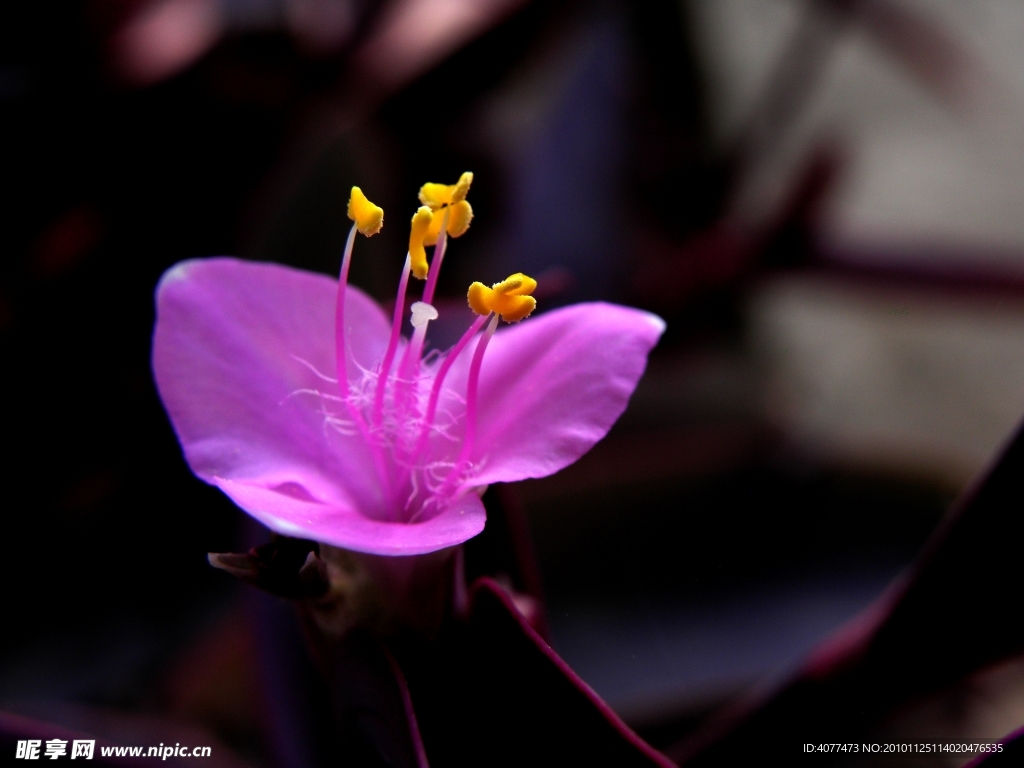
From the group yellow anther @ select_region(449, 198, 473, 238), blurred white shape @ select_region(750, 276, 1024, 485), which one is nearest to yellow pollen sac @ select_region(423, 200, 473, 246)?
yellow anther @ select_region(449, 198, 473, 238)

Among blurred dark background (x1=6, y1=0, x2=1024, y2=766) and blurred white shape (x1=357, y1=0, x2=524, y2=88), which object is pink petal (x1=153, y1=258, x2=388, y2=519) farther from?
blurred white shape (x1=357, y1=0, x2=524, y2=88)

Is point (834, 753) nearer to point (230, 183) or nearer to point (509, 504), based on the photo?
point (509, 504)

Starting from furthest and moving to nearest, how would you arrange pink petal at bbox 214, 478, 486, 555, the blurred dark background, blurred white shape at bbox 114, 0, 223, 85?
blurred white shape at bbox 114, 0, 223, 85
the blurred dark background
pink petal at bbox 214, 478, 486, 555

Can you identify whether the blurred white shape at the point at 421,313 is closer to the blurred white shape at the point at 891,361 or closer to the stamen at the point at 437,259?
the stamen at the point at 437,259

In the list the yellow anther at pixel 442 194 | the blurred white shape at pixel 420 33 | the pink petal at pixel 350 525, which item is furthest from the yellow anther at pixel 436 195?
the blurred white shape at pixel 420 33

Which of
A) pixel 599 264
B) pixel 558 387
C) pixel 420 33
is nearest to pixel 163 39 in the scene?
pixel 420 33

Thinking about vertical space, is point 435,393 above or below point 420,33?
below

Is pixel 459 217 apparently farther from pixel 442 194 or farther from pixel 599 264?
pixel 599 264
